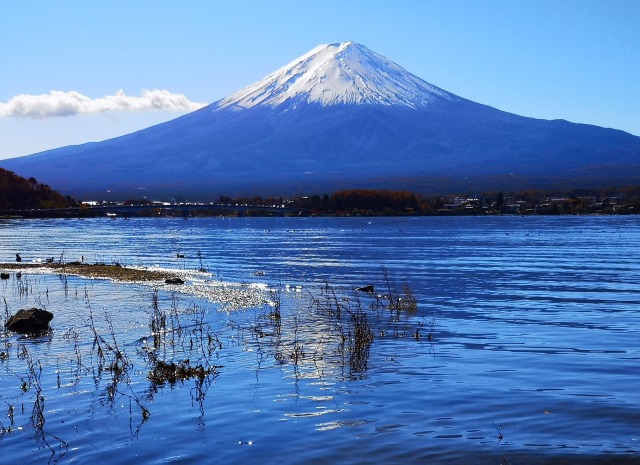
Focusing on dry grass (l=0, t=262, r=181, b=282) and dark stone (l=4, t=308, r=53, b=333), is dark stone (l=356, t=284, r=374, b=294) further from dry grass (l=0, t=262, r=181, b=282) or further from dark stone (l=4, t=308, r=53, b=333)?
dark stone (l=4, t=308, r=53, b=333)

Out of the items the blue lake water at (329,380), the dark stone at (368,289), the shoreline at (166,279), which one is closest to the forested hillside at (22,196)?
the shoreline at (166,279)

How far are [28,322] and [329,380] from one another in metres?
8.17

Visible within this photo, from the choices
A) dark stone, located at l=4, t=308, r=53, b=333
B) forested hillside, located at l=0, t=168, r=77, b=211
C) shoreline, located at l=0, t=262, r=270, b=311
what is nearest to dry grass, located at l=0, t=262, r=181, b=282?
shoreline, located at l=0, t=262, r=270, b=311

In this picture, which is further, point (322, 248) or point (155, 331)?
point (322, 248)

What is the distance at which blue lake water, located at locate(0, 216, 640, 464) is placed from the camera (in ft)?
35.2

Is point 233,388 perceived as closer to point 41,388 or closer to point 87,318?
point 41,388

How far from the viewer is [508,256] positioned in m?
47.3

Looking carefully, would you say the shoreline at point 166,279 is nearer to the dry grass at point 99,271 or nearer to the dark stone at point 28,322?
the dry grass at point 99,271

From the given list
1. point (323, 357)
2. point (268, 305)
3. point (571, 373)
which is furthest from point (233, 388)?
point (268, 305)

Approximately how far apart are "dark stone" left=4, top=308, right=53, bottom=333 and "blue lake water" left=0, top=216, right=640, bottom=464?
644mm

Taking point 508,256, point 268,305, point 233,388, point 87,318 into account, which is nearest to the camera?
point 233,388

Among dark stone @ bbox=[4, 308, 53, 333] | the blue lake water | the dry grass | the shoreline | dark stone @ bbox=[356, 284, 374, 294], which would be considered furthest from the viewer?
the dry grass

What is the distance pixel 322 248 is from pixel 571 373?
42.0 meters

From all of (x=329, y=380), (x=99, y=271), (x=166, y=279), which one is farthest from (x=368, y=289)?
(x=329, y=380)
